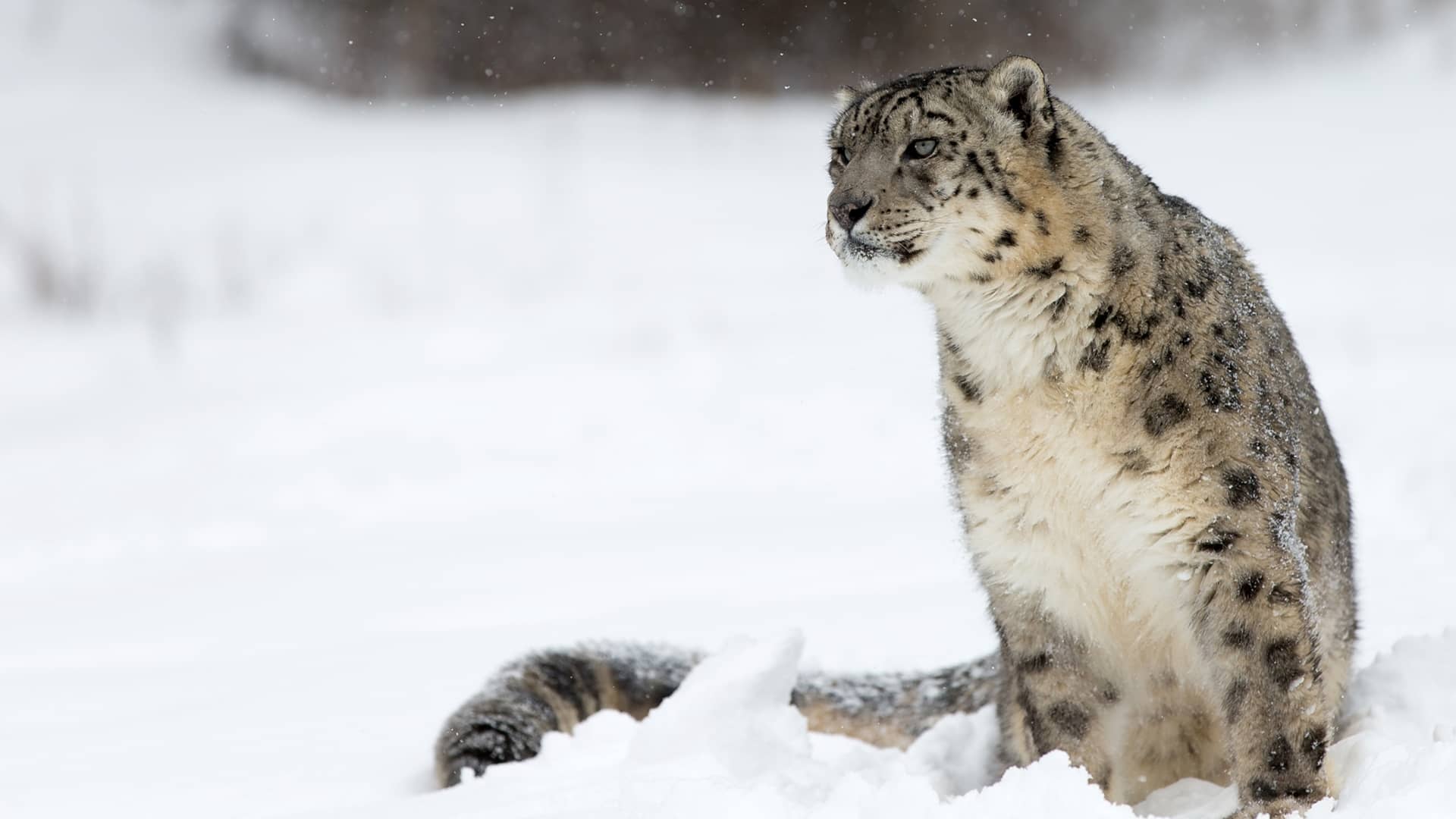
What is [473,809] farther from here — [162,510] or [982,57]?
[982,57]

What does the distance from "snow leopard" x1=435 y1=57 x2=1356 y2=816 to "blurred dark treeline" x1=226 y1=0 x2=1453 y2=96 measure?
14433 mm

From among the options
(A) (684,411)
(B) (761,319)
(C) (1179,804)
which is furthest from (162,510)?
(C) (1179,804)

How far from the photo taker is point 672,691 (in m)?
4.78

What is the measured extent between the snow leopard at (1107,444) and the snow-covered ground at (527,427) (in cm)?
26

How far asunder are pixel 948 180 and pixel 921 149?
0.41ft

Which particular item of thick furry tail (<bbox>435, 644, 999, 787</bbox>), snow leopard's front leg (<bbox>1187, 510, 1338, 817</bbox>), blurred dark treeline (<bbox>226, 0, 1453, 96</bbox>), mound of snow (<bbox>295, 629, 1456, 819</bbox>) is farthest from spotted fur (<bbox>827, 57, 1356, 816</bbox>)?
blurred dark treeline (<bbox>226, 0, 1453, 96</bbox>)

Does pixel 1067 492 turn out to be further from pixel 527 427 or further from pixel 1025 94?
pixel 527 427

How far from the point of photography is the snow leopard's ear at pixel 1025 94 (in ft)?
12.1

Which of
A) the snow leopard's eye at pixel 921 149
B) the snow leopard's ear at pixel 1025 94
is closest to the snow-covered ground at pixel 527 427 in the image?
the snow leopard's eye at pixel 921 149

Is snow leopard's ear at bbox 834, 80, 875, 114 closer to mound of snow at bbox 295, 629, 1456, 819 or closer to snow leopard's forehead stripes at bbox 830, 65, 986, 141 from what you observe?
snow leopard's forehead stripes at bbox 830, 65, 986, 141

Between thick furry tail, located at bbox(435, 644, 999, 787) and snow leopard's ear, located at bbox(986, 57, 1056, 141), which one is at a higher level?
snow leopard's ear, located at bbox(986, 57, 1056, 141)

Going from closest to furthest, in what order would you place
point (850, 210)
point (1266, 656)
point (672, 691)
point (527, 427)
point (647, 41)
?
point (1266, 656) → point (850, 210) → point (672, 691) → point (527, 427) → point (647, 41)

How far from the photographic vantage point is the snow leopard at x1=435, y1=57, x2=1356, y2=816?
344 centimetres

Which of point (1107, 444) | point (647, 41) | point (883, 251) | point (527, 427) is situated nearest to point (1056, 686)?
point (1107, 444)
